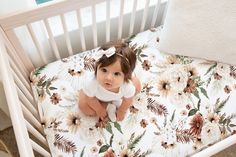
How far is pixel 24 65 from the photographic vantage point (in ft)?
3.82

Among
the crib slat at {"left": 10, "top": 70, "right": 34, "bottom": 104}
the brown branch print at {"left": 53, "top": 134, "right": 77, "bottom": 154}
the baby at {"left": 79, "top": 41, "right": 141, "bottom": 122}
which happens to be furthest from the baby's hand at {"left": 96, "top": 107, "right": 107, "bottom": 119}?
the crib slat at {"left": 10, "top": 70, "right": 34, "bottom": 104}

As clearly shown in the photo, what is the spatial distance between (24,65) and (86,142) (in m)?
0.39

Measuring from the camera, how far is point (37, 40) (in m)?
1.08

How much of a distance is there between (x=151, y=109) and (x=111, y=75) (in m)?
0.30

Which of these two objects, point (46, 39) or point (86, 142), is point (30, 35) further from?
point (86, 142)

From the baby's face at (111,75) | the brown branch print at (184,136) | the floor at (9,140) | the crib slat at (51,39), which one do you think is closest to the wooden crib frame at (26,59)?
the crib slat at (51,39)

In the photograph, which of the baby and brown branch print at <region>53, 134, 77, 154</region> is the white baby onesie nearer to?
the baby

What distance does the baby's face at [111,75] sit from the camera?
89cm

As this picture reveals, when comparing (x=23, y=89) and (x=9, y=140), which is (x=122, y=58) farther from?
(x=9, y=140)

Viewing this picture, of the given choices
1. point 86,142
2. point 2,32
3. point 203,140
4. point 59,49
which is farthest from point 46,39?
point 203,140

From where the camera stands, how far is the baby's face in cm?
89

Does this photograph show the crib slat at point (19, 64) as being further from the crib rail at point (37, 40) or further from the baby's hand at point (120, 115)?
the baby's hand at point (120, 115)

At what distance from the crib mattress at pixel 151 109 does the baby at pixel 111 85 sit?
0.04m

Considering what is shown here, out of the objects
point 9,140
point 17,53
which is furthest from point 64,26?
point 9,140
